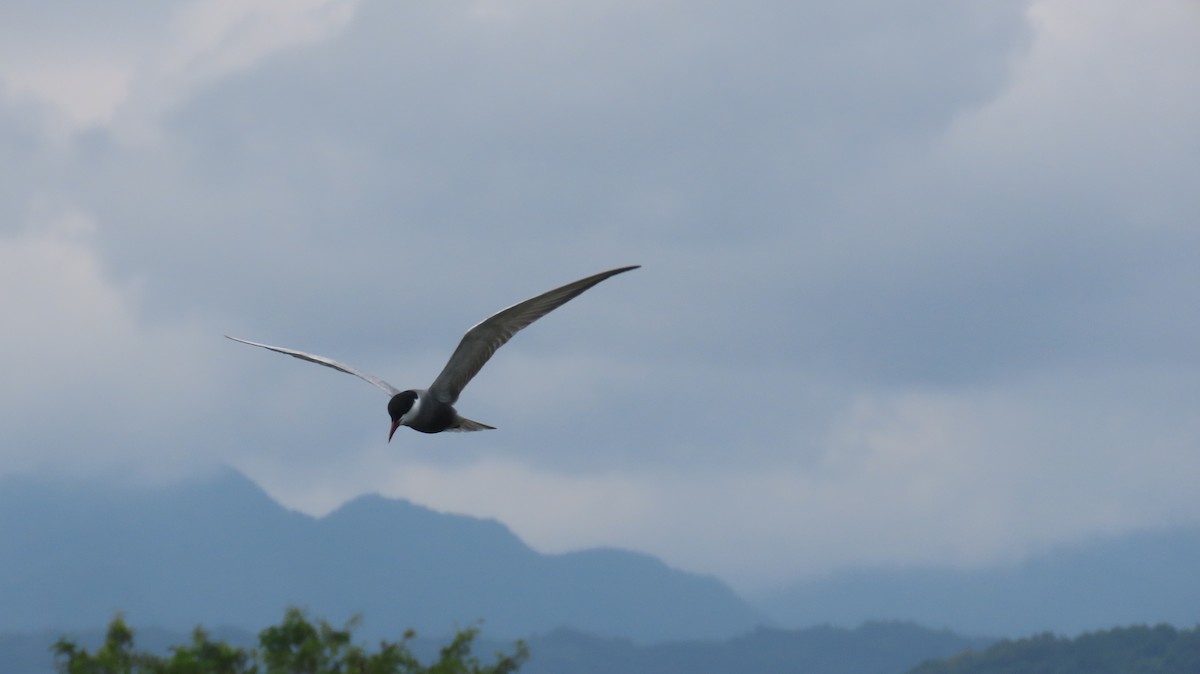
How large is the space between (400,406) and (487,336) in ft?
5.42

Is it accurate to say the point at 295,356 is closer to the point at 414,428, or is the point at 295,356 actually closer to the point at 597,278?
the point at 414,428

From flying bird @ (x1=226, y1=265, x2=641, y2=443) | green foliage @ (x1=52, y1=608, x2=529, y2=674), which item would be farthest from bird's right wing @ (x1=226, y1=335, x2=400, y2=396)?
green foliage @ (x1=52, y1=608, x2=529, y2=674)

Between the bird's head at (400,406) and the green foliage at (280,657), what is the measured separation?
3816 centimetres

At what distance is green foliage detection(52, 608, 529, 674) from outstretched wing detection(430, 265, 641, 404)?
38110 millimetres

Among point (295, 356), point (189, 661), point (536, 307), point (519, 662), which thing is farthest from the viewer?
point (519, 662)

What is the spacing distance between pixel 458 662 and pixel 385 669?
5.55 m

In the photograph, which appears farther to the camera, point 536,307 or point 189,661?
point 189,661

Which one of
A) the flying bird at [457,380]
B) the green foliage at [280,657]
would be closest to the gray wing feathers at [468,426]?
the flying bird at [457,380]

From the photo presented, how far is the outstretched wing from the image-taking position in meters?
21.3

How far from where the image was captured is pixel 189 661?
60062 millimetres

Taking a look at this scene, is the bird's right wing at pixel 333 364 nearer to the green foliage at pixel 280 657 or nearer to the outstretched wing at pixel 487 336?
the outstretched wing at pixel 487 336

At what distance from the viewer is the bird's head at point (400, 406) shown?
76.3 ft

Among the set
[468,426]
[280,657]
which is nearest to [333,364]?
[468,426]

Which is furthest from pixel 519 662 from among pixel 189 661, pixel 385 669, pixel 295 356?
pixel 295 356
